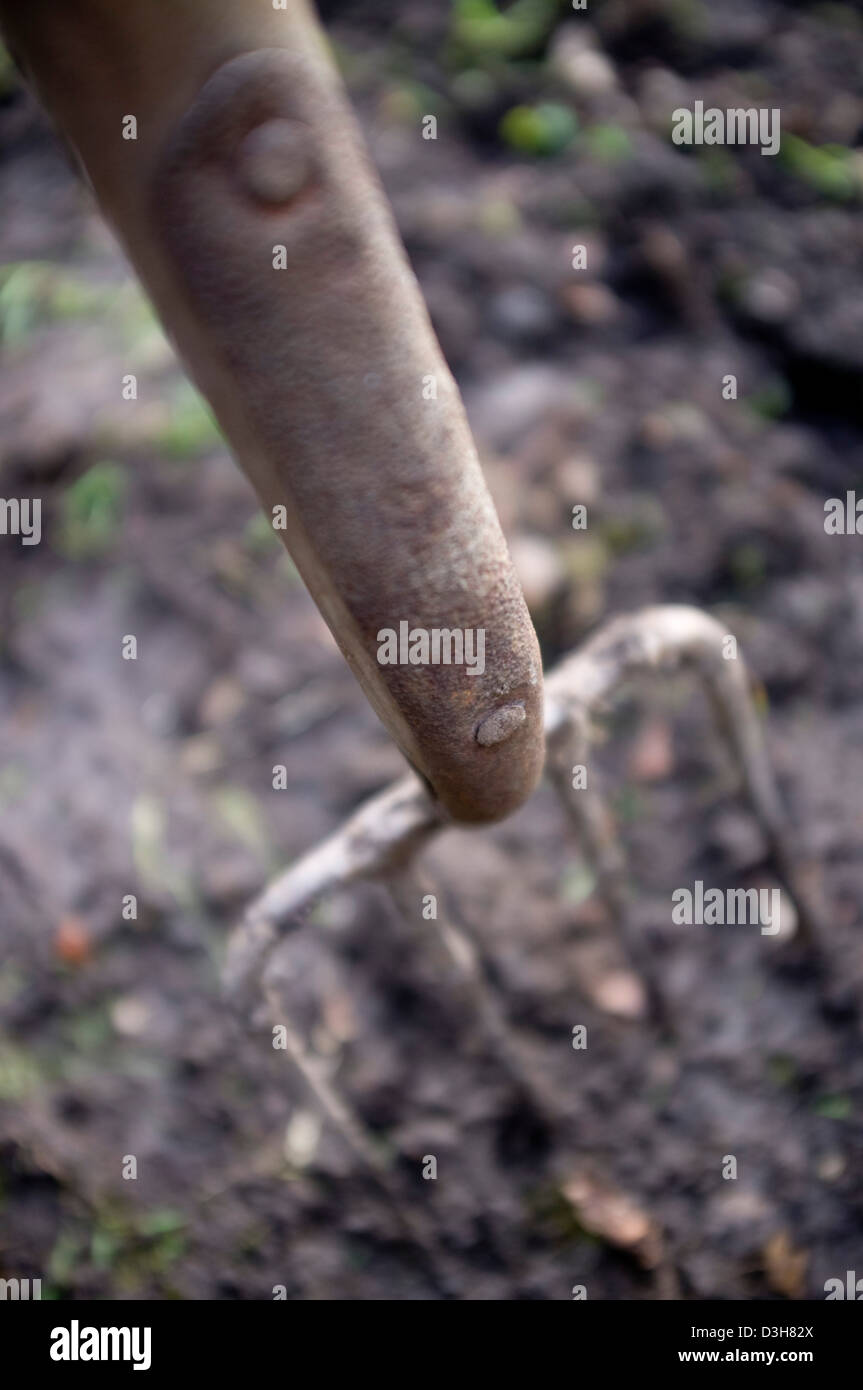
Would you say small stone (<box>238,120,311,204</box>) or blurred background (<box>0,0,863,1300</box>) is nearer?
small stone (<box>238,120,311,204</box>)

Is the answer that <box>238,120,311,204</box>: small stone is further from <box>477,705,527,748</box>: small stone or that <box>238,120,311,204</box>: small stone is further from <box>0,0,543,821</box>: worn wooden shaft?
<box>477,705,527,748</box>: small stone

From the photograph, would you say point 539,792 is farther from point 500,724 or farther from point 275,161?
point 275,161

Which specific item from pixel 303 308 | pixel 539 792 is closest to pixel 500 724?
pixel 303 308

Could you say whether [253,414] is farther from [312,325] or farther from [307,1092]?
[307,1092]

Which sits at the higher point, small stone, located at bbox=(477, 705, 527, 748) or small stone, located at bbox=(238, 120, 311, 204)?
small stone, located at bbox=(238, 120, 311, 204)

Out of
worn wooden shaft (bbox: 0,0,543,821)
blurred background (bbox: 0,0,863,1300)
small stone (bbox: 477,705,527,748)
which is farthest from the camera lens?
blurred background (bbox: 0,0,863,1300)

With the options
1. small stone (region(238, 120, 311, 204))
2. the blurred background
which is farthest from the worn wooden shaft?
the blurred background
